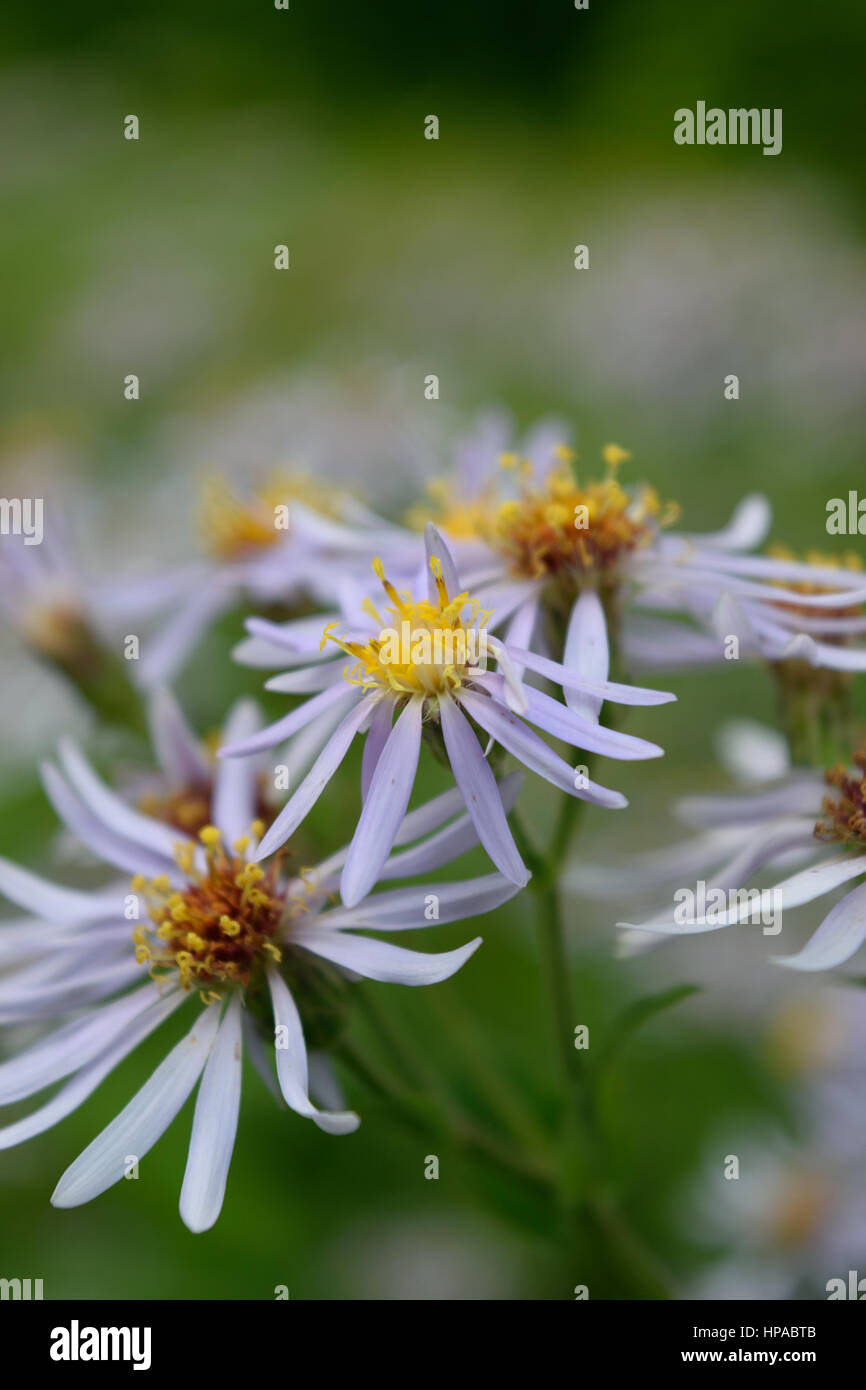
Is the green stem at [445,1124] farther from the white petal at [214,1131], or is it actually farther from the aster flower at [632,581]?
the aster flower at [632,581]

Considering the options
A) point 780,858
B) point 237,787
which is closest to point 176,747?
point 237,787

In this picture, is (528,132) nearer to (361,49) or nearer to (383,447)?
(361,49)

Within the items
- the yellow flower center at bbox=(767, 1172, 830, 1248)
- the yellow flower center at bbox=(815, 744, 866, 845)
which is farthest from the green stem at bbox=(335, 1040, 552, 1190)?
the yellow flower center at bbox=(767, 1172, 830, 1248)

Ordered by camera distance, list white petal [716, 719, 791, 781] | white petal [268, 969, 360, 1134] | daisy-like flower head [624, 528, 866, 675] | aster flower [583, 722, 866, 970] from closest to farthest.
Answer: white petal [268, 969, 360, 1134] < aster flower [583, 722, 866, 970] < daisy-like flower head [624, 528, 866, 675] < white petal [716, 719, 791, 781]

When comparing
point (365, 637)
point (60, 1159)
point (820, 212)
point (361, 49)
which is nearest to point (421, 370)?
point (820, 212)

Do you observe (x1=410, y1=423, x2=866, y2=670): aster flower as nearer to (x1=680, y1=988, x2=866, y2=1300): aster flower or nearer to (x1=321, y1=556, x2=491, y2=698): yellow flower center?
(x1=321, y1=556, x2=491, y2=698): yellow flower center
